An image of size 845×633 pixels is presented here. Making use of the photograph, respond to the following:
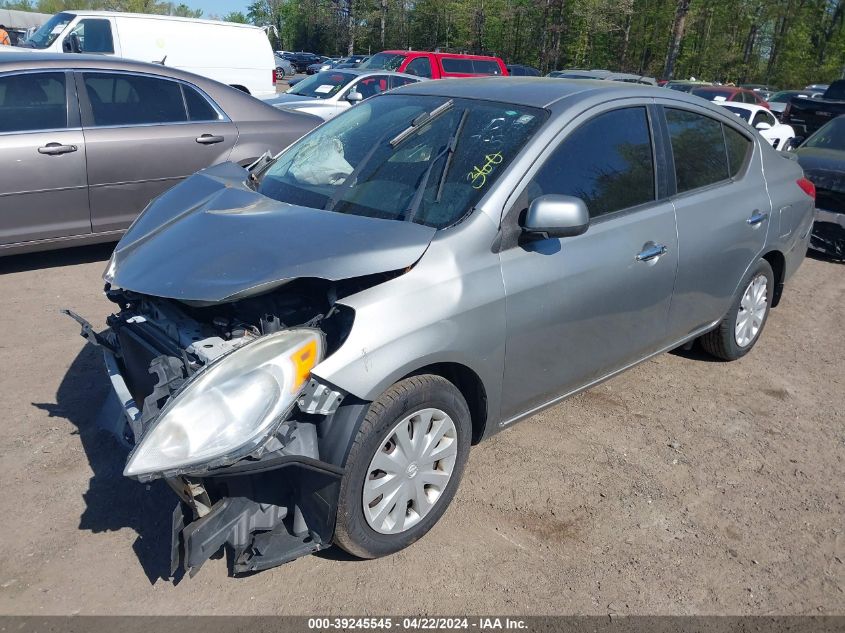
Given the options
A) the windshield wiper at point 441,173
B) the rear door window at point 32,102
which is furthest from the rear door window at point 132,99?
the windshield wiper at point 441,173

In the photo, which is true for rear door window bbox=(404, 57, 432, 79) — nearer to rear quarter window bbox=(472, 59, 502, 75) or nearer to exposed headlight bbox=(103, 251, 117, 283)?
rear quarter window bbox=(472, 59, 502, 75)

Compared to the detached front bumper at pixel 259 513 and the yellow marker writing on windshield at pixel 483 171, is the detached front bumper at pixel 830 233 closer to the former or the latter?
the yellow marker writing on windshield at pixel 483 171

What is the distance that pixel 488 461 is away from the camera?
144 inches

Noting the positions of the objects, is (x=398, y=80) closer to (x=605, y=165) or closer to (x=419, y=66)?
(x=419, y=66)

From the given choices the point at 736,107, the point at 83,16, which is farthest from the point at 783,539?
the point at 83,16

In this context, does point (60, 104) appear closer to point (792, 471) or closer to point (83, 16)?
point (792, 471)

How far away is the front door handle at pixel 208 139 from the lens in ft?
20.9

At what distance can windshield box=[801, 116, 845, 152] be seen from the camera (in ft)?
27.9

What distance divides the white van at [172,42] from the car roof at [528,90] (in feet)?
31.6

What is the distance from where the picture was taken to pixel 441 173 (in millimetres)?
3238

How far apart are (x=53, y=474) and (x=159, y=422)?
138 cm

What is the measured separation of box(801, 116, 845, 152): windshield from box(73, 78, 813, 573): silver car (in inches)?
210

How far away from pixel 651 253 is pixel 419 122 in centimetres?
135

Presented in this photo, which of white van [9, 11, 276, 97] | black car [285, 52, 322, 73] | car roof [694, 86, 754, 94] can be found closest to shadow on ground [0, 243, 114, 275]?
white van [9, 11, 276, 97]
